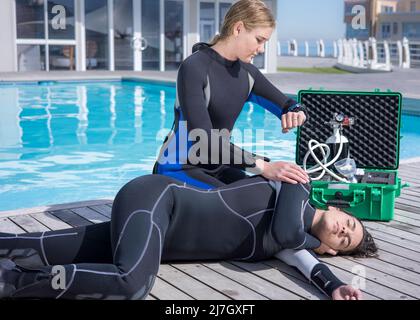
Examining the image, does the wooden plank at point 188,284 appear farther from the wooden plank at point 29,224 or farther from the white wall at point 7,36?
the white wall at point 7,36

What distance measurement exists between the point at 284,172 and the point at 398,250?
39.3 inches

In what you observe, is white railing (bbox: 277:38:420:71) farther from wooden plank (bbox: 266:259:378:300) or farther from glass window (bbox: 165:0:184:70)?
wooden plank (bbox: 266:259:378:300)

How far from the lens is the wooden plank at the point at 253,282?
9.35ft

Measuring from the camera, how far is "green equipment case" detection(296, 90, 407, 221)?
410 cm

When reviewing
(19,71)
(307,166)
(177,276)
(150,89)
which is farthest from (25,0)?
(177,276)

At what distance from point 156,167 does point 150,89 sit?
12983 mm

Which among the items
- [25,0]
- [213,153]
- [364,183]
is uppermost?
[25,0]

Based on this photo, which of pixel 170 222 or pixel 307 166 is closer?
pixel 170 222

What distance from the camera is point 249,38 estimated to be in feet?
10.9

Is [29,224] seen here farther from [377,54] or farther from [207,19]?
[377,54]

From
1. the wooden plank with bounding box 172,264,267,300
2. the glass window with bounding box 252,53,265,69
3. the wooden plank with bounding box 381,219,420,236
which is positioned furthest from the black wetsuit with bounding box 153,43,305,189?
the glass window with bounding box 252,53,265,69

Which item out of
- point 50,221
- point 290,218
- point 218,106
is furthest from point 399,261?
point 50,221
